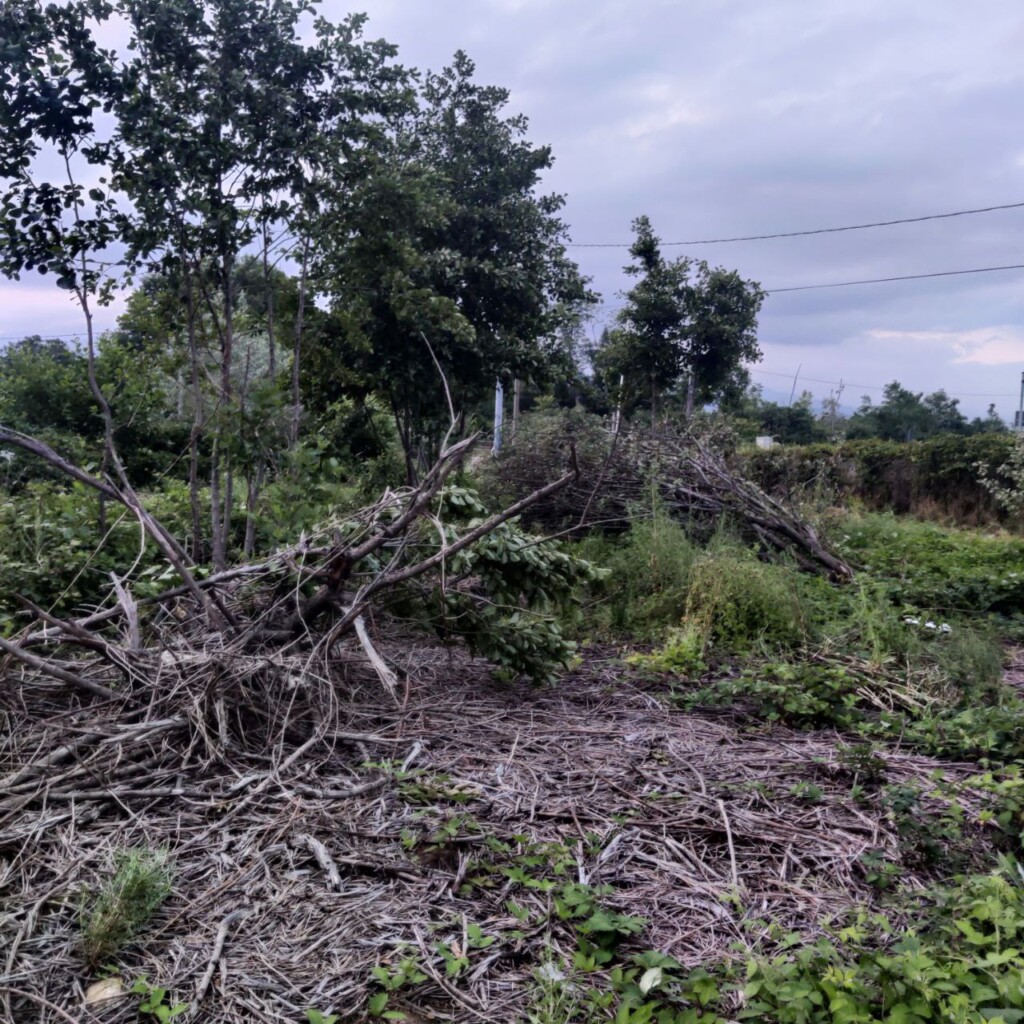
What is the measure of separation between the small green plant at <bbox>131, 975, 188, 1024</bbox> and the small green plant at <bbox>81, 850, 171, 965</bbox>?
0.48 feet

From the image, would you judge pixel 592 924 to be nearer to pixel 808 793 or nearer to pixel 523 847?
pixel 523 847

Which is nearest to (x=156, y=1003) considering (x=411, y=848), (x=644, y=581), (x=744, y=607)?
(x=411, y=848)

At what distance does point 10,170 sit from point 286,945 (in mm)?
5507

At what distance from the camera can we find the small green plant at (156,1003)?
1874 millimetres

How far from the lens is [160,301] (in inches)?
271

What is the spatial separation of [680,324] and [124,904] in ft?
53.4

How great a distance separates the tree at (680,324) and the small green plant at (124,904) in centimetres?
1504

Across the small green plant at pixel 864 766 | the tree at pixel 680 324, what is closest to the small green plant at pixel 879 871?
the small green plant at pixel 864 766

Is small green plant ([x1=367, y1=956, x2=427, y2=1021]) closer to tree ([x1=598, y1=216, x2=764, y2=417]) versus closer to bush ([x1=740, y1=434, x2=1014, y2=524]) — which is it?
bush ([x1=740, y1=434, x2=1014, y2=524])

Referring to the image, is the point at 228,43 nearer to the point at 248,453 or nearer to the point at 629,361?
the point at 248,453

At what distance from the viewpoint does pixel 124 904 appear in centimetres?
216

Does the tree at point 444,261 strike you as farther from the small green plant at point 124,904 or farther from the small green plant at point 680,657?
the small green plant at point 124,904

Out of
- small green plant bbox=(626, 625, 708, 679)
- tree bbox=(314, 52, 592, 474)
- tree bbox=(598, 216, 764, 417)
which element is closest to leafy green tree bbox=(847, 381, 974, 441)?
tree bbox=(598, 216, 764, 417)

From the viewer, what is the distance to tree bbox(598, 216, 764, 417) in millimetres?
16828
